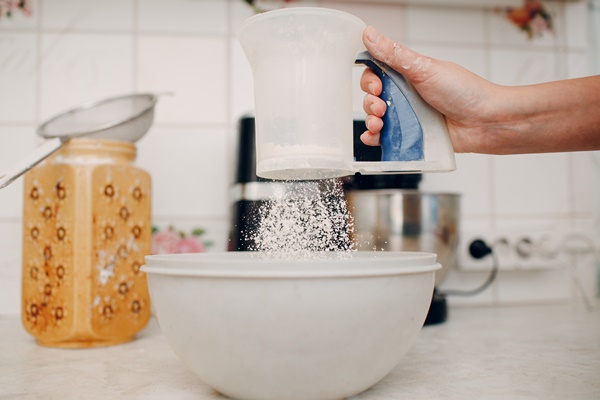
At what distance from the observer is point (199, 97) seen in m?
1.05

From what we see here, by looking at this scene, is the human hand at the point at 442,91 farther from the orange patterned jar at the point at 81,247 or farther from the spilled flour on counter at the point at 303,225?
the orange patterned jar at the point at 81,247

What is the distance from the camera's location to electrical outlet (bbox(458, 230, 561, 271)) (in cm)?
109

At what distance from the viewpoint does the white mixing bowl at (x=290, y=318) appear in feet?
1.34

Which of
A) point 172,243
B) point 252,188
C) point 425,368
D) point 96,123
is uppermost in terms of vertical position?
point 96,123

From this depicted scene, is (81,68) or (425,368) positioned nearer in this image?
(425,368)

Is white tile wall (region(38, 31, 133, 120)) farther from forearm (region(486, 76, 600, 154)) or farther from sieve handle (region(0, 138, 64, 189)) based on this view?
forearm (region(486, 76, 600, 154))

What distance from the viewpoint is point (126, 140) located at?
0.79 meters

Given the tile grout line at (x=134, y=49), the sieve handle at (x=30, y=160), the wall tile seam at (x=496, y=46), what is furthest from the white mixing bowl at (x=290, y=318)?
the wall tile seam at (x=496, y=46)

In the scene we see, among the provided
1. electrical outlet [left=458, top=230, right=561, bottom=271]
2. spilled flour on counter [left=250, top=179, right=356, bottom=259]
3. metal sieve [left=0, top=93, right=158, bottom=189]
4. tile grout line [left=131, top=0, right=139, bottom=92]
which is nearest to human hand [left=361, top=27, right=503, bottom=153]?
spilled flour on counter [left=250, top=179, right=356, bottom=259]

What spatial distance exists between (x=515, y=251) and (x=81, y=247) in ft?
2.76

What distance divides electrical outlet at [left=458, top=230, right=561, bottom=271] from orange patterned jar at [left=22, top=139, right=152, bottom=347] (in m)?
0.67

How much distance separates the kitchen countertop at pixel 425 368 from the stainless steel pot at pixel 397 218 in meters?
0.15

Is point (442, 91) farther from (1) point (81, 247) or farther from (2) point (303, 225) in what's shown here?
(1) point (81, 247)

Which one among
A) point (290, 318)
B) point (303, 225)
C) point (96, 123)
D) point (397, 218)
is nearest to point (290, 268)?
point (290, 318)
